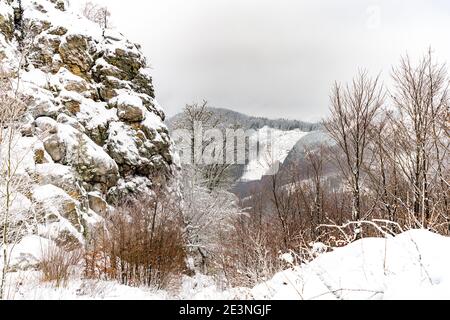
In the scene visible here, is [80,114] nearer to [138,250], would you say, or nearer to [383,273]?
[138,250]

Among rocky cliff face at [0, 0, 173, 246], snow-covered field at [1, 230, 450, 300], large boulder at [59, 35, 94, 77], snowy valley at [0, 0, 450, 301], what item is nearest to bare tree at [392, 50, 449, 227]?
snowy valley at [0, 0, 450, 301]

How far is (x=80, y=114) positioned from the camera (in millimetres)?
16438

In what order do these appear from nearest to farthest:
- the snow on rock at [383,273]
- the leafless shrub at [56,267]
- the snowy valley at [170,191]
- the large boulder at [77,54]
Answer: the snow on rock at [383,273] < the snowy valley at [170,191] < the leafless shrub at [56,267] < the large boulder at [77,54]

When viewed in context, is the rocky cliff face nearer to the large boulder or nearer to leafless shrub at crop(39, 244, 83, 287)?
the large boulder

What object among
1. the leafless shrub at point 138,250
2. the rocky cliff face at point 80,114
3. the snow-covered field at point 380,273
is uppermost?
the rocky cliff face at point 80,114

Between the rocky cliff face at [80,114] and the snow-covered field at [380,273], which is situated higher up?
the rocky cliff face at [80,114]

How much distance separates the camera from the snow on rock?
2.35 meters

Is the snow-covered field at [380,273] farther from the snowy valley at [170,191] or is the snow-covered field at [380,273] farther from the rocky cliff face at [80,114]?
the rocky cliff face at [80,114]

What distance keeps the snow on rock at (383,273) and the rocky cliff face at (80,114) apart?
1017cm

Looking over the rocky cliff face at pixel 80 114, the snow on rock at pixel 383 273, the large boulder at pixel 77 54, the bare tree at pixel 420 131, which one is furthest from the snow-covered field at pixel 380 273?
the large boulder at pixel 77 54

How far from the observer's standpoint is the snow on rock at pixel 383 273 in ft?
7.71

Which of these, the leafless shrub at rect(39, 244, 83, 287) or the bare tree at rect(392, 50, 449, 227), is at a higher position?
the bare tree at rect(392, 50, 449, 227)

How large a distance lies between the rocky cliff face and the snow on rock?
1017 cm

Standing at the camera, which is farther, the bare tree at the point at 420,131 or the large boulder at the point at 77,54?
the large boulder at the point at 77,54
